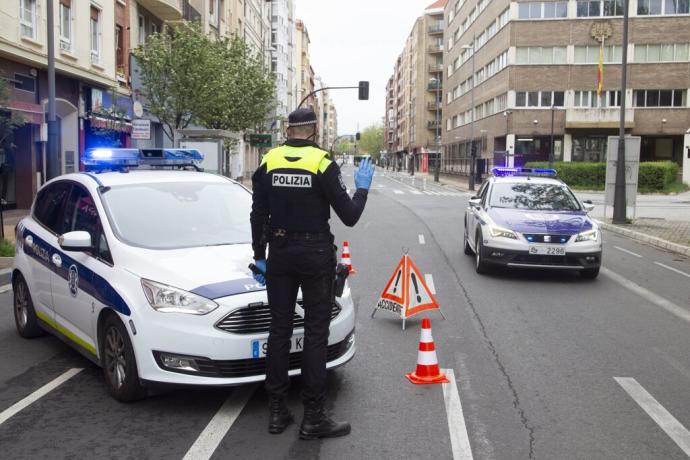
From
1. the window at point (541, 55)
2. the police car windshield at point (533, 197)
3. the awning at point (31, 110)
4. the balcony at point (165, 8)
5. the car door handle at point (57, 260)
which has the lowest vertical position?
the car door handle at point (57, 260)

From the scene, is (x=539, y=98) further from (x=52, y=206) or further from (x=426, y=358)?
(x=426, y=358)

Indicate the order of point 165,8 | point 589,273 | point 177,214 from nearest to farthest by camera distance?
1. point 177,214
2. point 589,273
3. point 165,8

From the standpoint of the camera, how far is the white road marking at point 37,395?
5.00 metres

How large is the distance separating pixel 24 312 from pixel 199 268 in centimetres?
282

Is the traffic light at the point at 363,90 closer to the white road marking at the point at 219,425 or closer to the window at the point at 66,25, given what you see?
the window at the point at 66,25

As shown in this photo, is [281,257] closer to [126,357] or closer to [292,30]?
[126,357]

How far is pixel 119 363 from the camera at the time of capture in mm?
5137

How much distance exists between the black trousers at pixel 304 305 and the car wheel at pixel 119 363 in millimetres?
1027

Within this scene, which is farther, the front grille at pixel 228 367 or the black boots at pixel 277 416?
the front grille at pixel 228 367

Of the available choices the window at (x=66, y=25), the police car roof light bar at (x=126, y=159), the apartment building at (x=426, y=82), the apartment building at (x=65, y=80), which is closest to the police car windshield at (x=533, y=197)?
the police car roof light bar at (x=126, y=159)

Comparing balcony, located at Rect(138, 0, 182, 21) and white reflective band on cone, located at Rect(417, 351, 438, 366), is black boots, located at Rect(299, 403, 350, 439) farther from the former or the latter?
balcony, located at Rect(138, 0, 182, 21)

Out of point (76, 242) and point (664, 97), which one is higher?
point (664, 97)

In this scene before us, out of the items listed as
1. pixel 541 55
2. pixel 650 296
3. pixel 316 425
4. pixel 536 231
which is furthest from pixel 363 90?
pixel 316 425

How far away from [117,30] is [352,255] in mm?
18600
